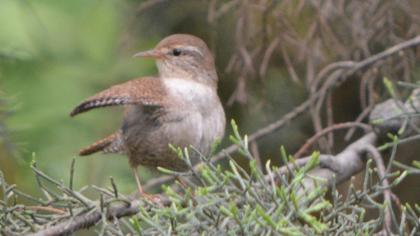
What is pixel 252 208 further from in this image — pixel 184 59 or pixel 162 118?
pixel 184 59

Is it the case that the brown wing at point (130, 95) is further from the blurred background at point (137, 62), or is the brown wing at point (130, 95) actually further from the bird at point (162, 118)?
the blurred background at point (137, 62)

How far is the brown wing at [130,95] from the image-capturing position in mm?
3467

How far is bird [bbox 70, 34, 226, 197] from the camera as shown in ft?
12.1

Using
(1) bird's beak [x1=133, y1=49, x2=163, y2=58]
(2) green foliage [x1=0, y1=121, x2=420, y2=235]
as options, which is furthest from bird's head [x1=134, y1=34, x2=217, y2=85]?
(2) green foliage [x1=0, y1=121, x2=420, y2=235]

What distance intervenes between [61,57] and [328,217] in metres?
3.25

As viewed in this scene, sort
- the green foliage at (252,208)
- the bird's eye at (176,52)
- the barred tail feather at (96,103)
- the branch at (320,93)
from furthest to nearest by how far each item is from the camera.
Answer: the bird's eye at (176,52) → the branch at (320,93) → the barred tail feather at (96,103) → the green foliage at (252,208)

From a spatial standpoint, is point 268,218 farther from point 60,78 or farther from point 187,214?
point 60,78

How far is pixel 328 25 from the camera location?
4.10 metres

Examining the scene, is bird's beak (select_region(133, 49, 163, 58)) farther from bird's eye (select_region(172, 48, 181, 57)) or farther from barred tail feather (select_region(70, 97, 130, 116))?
barred tail feather (select_region(70, 97, 130, 116))

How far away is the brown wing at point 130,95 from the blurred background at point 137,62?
0.40 metres

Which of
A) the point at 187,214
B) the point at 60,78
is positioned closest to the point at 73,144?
the point at 60,78

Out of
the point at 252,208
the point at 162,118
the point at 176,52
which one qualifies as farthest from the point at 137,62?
the point at 252,208

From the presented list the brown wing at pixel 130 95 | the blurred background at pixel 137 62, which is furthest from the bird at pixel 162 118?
the blurred background at pixel 137 62

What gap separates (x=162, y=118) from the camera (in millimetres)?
3781
